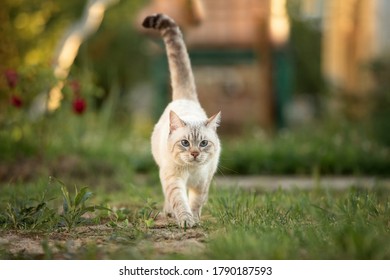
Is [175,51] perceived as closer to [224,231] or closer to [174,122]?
[174,122]

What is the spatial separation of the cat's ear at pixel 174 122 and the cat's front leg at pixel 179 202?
322 millimetres

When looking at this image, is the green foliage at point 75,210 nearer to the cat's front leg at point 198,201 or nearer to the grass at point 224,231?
the grass at point 224,231

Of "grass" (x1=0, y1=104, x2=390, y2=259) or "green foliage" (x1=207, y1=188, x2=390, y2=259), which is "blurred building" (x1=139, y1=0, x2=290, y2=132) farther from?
"green foliage" (x1=207, y1=188, x2=390, y2=259)

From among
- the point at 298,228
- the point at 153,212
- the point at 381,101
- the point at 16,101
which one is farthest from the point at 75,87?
the point at 381,101

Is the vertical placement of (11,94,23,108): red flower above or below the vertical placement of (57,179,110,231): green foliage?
above

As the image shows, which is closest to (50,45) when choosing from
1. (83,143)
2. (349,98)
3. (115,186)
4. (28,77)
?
(83,143)

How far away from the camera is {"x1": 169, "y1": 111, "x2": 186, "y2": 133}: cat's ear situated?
12.3 ft

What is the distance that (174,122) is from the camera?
12.4 ft

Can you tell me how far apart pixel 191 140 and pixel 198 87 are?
7.00m

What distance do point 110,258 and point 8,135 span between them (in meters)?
3.95

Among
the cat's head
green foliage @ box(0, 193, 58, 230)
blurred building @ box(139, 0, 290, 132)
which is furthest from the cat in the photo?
blurred building @ box(139, 0, 290, 132)

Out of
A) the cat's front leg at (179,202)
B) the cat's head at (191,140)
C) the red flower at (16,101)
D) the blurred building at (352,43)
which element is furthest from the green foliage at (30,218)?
the blurred building at (352,43)

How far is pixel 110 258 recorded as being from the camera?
9.49 feet

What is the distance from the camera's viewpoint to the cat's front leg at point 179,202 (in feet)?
11.8
